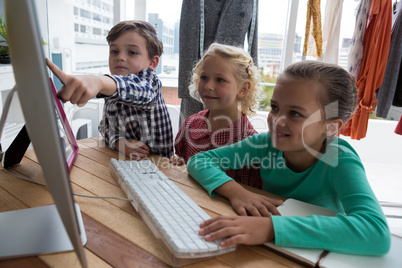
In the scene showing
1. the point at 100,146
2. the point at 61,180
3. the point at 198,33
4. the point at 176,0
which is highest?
the point at 176,0

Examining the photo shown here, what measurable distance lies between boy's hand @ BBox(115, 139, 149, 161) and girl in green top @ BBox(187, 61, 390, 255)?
24cm

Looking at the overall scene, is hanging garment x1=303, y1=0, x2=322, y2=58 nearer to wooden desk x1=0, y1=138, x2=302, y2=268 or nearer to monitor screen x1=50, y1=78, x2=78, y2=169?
wooden desk x1=0, y1=138, x2=302, y2=268

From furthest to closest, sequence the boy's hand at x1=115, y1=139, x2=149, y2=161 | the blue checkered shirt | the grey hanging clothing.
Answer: the grey hanging clothing < the blue checkered shirt < the boy's hand at x1=115, y1=139, x2=149, y2=161

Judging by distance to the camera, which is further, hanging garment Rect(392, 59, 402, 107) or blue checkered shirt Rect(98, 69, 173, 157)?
hanging garment Rect(392, 59, 402, 107)

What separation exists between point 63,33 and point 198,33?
163 cm

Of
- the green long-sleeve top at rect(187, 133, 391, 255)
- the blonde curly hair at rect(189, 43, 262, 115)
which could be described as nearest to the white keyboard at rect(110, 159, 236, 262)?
the green long-sleeve top at rect(187, 133, 391, 255)

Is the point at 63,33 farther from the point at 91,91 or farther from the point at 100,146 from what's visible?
the point at 91,91

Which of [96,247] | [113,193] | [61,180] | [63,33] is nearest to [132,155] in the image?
[113,193]

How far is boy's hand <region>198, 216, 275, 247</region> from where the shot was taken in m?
0.52

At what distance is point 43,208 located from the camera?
25.1 inches

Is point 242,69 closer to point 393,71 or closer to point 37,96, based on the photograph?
point 37,96

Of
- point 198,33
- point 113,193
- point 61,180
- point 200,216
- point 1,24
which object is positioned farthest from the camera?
point 1,24

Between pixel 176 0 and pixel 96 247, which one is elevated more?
pixel 176 0

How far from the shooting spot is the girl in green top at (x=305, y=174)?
53 centimetres
